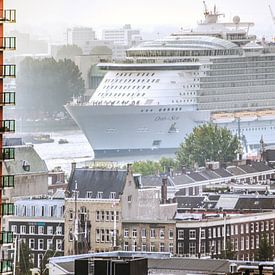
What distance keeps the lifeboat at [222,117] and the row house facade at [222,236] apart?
1273 cm

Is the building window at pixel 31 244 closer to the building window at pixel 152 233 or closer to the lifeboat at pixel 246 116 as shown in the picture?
the building window at pixel 152 233

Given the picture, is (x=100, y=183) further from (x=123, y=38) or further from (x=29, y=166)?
(x=123, y=38)

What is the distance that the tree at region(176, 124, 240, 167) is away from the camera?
39.4 m

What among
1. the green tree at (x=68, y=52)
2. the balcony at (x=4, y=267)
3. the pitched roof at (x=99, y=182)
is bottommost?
the balcony at (x=4, y=267)

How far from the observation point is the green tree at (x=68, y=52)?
42.8 metres

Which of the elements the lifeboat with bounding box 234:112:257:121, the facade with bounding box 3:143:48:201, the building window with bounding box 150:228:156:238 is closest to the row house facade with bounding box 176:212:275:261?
the building window with bounding box 150:228:156:238

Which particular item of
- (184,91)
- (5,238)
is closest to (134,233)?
(5,238)

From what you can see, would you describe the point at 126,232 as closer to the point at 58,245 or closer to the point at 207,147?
the point at 58,245

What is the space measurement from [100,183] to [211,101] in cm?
1415

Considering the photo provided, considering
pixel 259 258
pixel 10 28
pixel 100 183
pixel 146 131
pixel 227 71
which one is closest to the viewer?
pixel 259 258

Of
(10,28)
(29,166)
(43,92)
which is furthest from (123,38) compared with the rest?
(29,166)

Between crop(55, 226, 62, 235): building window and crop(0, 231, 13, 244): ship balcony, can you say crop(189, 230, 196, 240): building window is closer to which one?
crop(55, 226, 62, 235): building window

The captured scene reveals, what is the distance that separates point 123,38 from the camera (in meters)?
44.7

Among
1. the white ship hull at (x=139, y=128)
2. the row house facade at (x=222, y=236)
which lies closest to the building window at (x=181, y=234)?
the row house facade at (x=222, y=236)
